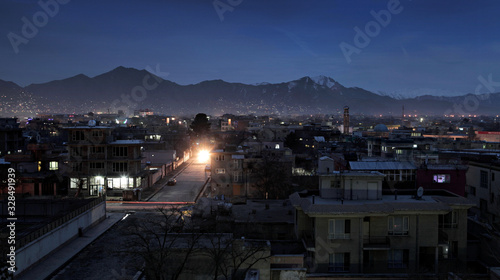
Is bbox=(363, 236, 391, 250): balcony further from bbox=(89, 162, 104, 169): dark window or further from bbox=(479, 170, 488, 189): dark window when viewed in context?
bbox=(89, 162, 104, 169): dark window

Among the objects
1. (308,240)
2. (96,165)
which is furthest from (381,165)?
(96,165)

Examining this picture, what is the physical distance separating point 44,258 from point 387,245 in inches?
609

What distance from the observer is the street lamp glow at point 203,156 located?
64.6 m

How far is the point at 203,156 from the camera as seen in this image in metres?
68.4

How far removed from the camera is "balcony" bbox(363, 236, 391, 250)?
54.6 ft

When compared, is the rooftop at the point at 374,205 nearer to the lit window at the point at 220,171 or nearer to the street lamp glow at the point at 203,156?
the lit window at the point at 220,171

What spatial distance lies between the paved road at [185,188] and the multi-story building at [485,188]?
2138 cm

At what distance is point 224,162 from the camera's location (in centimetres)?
3662

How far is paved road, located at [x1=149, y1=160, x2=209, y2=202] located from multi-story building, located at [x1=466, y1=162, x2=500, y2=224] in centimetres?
2138

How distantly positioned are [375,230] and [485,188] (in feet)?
45.2

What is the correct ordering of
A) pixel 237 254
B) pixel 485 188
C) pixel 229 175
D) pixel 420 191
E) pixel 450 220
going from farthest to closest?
pixel 229 175 → pixel 485 188 → pixel 420 191 → pixel 450 220 → pixel 237 254

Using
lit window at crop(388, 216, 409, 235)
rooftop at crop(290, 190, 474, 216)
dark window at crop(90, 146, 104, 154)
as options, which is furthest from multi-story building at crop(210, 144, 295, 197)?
lit window at crop(388, 216, 409, 235)

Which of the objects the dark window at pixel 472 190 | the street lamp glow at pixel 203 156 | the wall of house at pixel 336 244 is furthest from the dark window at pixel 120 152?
the street lamp glow at pixel 203 156

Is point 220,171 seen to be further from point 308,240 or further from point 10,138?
point 10,138
